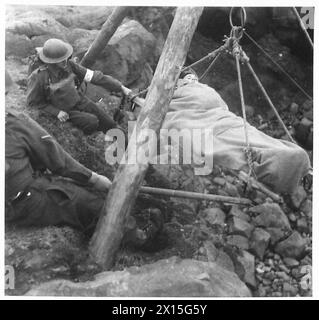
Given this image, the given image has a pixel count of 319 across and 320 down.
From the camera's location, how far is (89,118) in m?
4.31

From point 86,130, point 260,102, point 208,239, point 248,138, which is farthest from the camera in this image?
point 260,102

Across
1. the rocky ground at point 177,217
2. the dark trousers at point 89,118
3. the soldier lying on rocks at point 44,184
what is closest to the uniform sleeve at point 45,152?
the soldier lying on rocks at point 44,184

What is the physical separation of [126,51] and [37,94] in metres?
1.64

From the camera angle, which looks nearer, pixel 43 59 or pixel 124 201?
pixel 124 201

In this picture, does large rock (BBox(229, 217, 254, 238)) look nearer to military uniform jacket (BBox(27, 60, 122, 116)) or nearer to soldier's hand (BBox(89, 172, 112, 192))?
soldier's hand (BBox(89, 172, 112, 192))

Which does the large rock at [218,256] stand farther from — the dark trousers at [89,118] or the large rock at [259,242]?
the dark trousers at [89,118]

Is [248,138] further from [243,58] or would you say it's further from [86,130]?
[86,130]

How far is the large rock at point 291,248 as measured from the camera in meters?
4.22

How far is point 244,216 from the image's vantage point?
14.4 feet

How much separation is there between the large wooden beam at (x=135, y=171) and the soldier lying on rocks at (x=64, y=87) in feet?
3.01

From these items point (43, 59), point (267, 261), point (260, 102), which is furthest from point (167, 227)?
point (260, 102)

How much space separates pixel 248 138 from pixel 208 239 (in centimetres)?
98

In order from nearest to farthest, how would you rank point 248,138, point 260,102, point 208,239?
point 248,138 < point 208,239 < point 260,102
